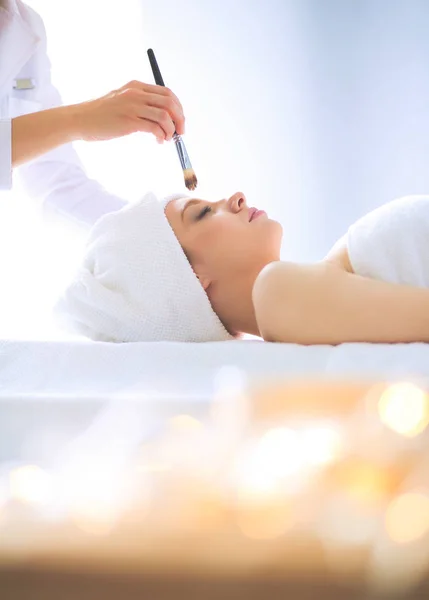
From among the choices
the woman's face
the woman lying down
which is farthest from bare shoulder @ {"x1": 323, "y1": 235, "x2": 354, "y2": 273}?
the woman's face

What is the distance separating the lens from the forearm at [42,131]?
1301mm

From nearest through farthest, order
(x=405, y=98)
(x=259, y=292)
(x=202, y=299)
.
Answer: (x=259, y=292) → (x=202, y=299) → (x=405, y=98)

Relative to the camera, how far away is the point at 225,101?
2.39 m

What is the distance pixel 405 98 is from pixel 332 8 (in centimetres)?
39

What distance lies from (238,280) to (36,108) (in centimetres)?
90

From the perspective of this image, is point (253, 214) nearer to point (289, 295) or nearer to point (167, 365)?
point (289, 295)

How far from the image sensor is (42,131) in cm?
133

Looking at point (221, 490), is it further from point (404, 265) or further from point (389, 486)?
point (404, 265)

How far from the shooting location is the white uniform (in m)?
1.76

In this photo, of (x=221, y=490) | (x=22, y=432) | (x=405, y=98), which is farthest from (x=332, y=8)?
(x=221, y=490)

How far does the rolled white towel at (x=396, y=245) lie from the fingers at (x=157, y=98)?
0.42 meters

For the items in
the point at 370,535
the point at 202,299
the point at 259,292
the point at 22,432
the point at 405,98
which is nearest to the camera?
the point at 370,535

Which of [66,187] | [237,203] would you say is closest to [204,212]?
[237,203]

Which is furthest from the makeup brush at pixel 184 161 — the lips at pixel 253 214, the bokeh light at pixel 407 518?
the bokeh light at pixel 407 518
